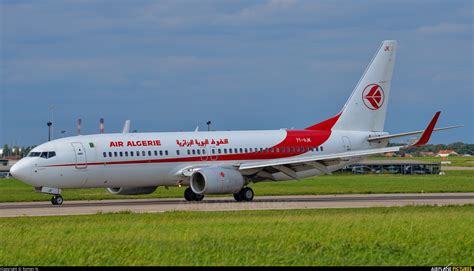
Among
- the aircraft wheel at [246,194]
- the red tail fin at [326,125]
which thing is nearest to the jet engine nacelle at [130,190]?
the aircraft wheel at [246,194]

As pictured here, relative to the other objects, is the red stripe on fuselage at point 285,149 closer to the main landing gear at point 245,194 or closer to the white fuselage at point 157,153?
the white fuselage at point 157,153

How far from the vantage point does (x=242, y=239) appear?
27047 mm

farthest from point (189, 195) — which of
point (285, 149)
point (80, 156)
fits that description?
point (80, 156)

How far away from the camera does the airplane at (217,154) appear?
1891 inches

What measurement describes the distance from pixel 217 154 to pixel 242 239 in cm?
2510

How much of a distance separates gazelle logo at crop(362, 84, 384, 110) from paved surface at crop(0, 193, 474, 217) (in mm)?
5277

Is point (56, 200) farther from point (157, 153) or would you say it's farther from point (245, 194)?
point (245, 194)

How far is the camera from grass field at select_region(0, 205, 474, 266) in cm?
2305

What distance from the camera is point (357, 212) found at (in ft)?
127

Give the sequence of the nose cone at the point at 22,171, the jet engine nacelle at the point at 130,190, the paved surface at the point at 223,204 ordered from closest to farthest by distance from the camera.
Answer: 1. the paved surface at the point at 223,204
2. the nose cone at the point at 22,171
3. the jet engine nacelle at the point at 130,190

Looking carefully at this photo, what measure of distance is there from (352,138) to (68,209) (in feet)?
61.6

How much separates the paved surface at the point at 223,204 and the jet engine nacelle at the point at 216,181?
0.85 meters

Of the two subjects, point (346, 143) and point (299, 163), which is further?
point (346, 143)

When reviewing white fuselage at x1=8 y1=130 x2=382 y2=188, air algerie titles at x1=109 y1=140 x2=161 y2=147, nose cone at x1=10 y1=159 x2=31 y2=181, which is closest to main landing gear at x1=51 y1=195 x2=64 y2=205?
white fuselage at x1=8 y1=130 x2=382 y2=188
